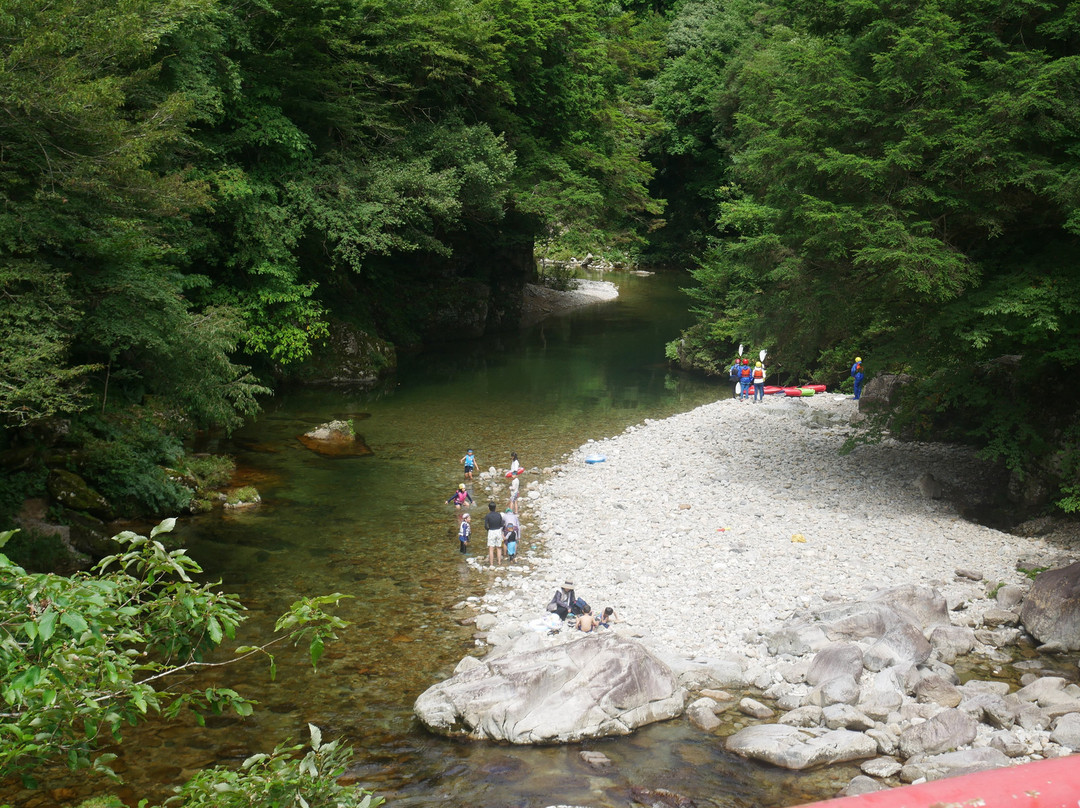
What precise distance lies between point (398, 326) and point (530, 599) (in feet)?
72.7

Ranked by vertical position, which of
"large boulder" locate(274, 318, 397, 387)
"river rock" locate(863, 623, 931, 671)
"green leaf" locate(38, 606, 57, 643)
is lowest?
"river rock" locate(863, 623, 931, 671)

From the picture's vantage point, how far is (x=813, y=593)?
40.5 ft

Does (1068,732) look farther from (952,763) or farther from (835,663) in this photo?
(835,663)

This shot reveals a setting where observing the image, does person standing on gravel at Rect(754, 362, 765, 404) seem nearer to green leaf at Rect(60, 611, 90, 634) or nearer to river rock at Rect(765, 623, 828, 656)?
river rock at Rect(765, 623, 828, 656)

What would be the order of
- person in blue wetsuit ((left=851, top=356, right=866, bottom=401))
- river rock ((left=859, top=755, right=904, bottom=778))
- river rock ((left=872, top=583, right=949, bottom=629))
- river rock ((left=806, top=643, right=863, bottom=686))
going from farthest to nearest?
person in blue wetsuit ((left=851, top=356, right=866, bottom=401)) < river rock ((left=872, top=583, right=949, bottom=629)) < river rock ((left=806, top=643, right=863, bottom=686)) < river rock ((left=859, top=755, right=904, bottom=778))

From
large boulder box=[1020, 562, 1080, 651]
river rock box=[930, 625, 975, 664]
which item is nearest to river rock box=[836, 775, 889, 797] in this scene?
river rock box=[930, 625, 975, 664]

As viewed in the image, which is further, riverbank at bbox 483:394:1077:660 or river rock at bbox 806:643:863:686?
riverbank at bbox 483:394:1077:660

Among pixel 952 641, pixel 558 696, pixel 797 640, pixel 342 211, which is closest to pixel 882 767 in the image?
pixel 797 640

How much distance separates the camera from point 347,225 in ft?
79.8

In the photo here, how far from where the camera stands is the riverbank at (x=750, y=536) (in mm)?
12258

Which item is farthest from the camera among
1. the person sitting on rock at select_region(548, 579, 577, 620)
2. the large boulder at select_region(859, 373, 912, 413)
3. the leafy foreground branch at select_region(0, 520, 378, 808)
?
the large boulder at select_region(859, 373, 912, 413)

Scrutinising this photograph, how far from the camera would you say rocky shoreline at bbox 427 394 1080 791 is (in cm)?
892

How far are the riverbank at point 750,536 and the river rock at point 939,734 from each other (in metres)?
2.49

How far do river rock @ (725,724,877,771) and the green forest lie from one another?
19.7ft
